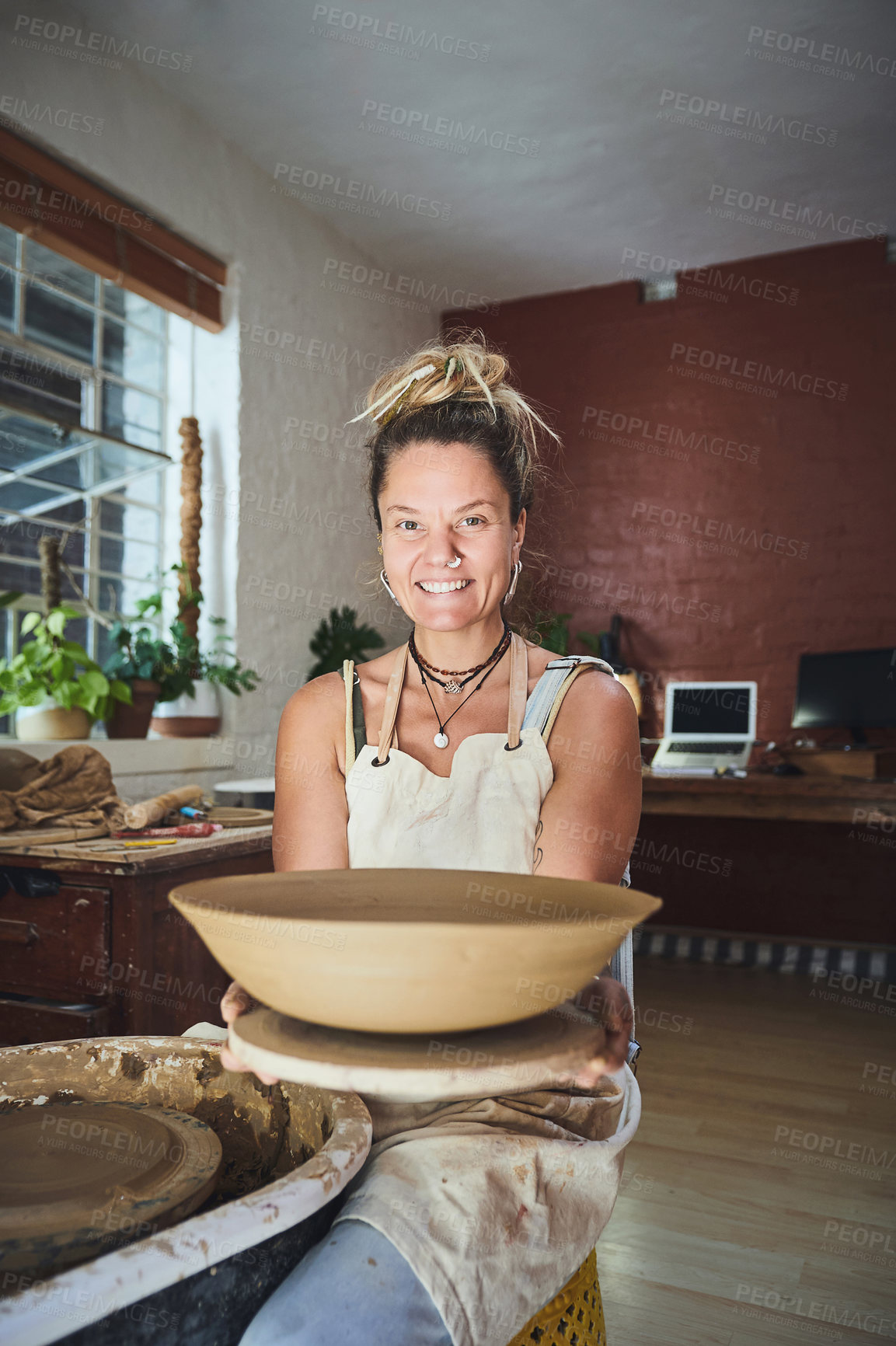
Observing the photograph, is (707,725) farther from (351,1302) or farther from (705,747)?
(351,1302)

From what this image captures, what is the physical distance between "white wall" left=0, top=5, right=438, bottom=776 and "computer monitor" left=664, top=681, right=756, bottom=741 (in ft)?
5.53

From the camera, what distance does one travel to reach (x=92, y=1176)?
0.84 m

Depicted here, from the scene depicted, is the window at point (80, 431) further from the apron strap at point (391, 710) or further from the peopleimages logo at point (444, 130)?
the apron strap at point (391, 710)

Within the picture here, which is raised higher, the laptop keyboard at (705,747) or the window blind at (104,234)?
the window blind at (104,234)

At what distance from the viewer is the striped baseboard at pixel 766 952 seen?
412cm

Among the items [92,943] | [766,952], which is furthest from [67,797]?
[766,952]

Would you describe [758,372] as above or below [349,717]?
above

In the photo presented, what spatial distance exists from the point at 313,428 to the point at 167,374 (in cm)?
71

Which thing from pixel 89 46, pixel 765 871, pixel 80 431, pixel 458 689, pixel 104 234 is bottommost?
pixel 765 871

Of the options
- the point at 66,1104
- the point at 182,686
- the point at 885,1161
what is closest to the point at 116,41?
the point at 182,686

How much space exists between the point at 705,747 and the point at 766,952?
1.10 metres

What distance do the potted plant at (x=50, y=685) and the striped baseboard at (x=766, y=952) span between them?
2457 mm

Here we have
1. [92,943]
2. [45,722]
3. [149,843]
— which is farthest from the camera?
[45,722]

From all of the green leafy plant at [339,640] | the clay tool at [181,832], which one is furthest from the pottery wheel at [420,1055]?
the green leafy plant at [339,640]
